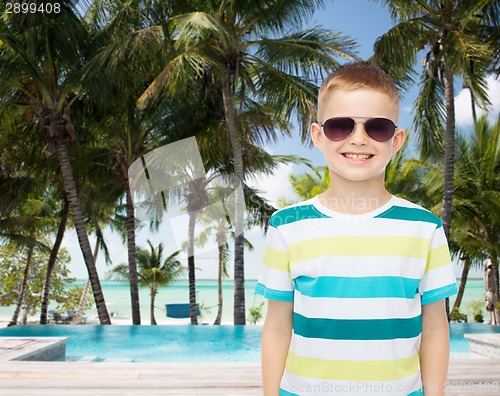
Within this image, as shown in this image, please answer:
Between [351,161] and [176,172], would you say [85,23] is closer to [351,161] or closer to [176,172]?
[176,172]

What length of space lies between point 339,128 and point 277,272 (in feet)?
1.18

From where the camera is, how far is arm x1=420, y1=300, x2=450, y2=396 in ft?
3.91

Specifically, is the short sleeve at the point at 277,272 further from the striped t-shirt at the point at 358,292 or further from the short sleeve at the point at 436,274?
the short sleeve at the point at 436,274

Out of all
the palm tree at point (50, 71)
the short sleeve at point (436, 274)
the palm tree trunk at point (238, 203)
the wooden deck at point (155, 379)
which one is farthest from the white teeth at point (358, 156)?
the palm tree at point (50, 71)

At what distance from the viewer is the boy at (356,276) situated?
1169 mm

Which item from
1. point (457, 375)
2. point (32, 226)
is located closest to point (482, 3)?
point (457, 375)

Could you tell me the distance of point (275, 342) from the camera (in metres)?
1.25

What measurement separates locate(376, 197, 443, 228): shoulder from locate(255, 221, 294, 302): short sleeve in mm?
237

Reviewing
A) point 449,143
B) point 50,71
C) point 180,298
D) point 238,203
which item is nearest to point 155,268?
point 238,203

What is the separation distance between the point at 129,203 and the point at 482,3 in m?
9.20

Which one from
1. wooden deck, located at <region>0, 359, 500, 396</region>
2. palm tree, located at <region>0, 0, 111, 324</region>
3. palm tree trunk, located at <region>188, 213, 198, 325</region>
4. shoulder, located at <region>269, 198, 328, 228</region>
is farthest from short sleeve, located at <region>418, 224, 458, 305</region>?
palm tree trunk, located at <region>188, 213, 198, 325</region>

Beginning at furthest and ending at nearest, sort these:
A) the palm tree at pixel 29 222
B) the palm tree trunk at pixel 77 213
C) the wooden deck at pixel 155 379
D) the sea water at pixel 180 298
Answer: the sea water at pixel 180 298 < the palm tree at pixel 29 222 < the palm tree trunk at pixel 77 213 < the wooden deck at pixel 155 379

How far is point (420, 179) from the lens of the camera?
17.5 m

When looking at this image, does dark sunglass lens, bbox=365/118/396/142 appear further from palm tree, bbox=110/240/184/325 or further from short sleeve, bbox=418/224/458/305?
Result: palm tree, bbox=110/240/184/325
